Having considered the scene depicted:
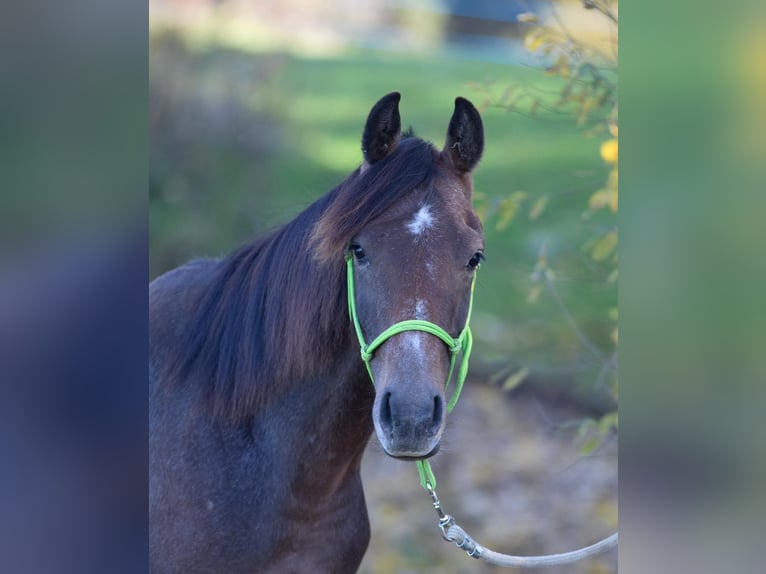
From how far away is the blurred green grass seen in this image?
4777 millimetres

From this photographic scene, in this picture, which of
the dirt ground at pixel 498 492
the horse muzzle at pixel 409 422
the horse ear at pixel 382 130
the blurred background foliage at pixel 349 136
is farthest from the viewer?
the dirt ground at pixel 498 492

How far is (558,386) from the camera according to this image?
5.27 meters

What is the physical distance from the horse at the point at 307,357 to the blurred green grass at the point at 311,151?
245 centimetres

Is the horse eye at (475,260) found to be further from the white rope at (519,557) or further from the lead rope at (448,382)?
the white rope at (519,557)

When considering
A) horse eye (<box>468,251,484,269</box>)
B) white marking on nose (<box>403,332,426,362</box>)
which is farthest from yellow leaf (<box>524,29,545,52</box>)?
white marking on nose (<box>403,332,426,362</box>)

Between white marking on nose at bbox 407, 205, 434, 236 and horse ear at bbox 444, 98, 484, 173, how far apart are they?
0.26 meters

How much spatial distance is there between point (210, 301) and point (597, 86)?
181cm

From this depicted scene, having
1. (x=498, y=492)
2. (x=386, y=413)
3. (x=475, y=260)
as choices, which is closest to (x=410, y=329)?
(x=386, y=413)

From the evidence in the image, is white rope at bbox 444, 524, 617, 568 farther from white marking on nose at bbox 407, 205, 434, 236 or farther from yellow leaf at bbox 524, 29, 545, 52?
yellow leaf at bbox 524, 29, 545, 52

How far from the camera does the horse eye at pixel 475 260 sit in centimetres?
208

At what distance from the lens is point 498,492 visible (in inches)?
213

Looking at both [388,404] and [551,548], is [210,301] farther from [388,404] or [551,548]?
[551,548]

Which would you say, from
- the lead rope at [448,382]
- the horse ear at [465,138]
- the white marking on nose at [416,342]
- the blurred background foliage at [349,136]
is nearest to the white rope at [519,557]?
the lead rope at [448,382]
